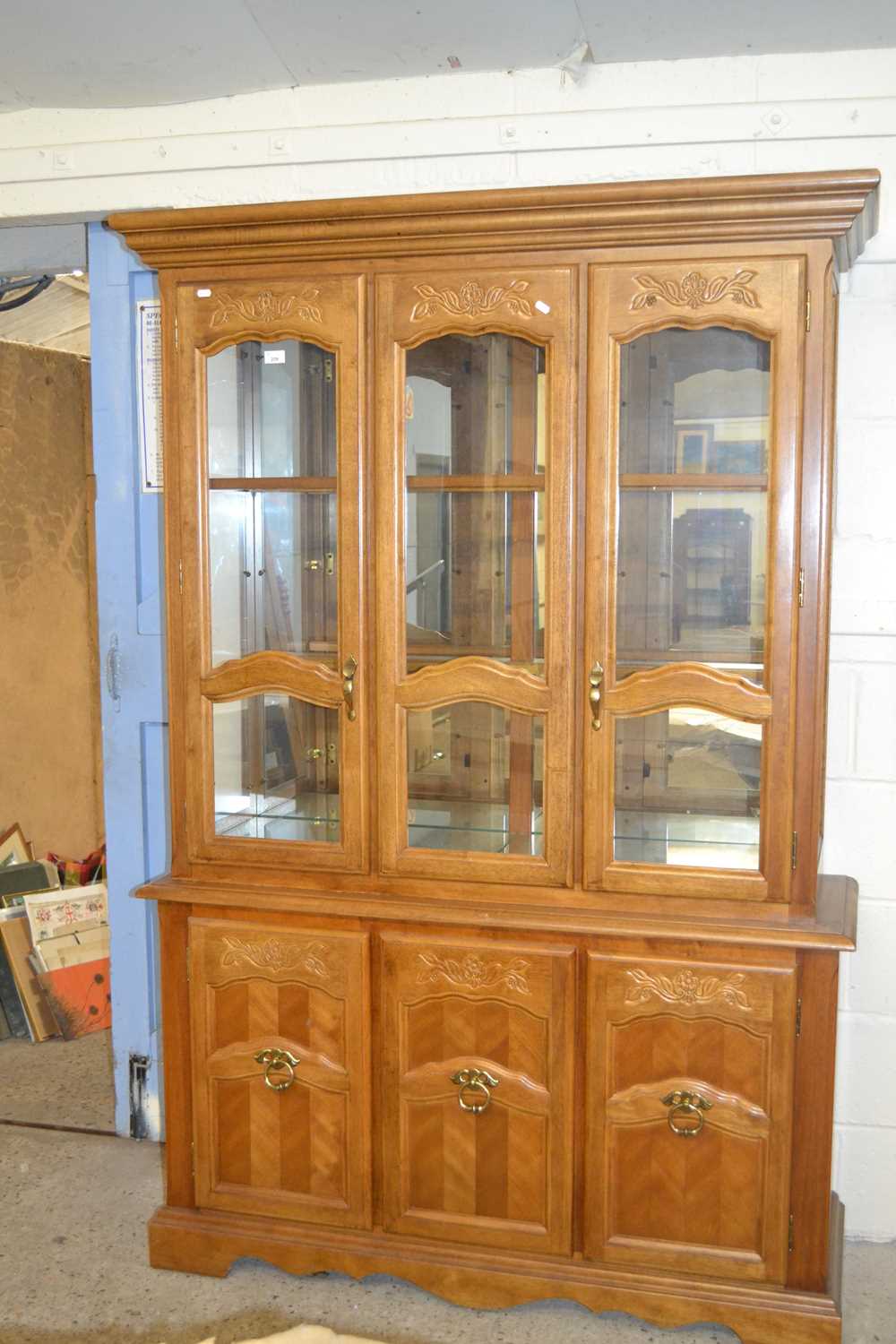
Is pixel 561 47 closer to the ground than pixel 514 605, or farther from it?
farther from it

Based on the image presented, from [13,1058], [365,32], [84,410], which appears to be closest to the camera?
[365,32]

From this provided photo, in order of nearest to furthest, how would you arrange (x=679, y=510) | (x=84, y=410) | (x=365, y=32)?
(x=679, y=510)
(x=365, y=32)
(x=84, y=410)

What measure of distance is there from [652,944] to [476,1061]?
424 millimetres

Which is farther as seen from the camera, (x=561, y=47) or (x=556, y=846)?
(x=561, y=47)

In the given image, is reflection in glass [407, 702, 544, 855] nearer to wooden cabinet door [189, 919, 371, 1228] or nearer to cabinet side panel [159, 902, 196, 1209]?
wooden cabinet door [189, 919, 371, 1228]

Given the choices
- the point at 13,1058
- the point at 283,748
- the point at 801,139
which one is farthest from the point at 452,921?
the point at 13,1058

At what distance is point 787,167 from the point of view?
7.91 ft

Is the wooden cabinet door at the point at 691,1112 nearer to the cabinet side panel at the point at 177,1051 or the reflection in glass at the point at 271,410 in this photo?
the cabinet side panel at the point at 177,1051

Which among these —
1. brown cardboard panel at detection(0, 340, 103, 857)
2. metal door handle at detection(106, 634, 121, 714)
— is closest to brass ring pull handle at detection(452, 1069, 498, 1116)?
metal door handle at detection(106, 634, 121, 714)

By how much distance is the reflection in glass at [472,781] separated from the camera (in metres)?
2.28

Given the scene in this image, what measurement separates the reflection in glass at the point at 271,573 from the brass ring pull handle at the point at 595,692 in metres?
0.52

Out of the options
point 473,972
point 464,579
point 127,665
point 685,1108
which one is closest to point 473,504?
point 464,579

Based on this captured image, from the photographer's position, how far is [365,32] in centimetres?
236

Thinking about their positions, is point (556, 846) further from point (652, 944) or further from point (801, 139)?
point (801, 139)
